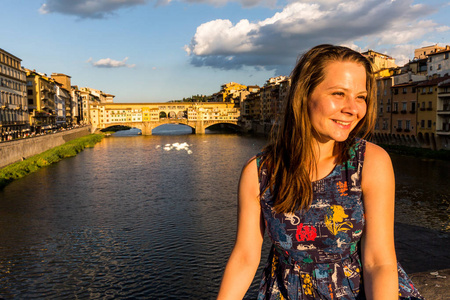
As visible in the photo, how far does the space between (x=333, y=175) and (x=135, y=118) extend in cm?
9065

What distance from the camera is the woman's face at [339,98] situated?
1.61 metres

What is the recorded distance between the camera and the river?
36.1ft

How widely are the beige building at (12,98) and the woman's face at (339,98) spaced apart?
131 ft

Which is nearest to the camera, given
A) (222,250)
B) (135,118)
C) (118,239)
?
(222,250)

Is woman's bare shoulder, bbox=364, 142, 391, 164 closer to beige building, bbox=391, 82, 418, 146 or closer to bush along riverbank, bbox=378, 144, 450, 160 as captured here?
bush along riverbank, bbox=378, 144, 450, 160

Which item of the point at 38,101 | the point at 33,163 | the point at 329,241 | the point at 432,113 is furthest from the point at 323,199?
the point at 38,101

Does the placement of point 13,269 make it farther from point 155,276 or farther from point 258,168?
point 258,168

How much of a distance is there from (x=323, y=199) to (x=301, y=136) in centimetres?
28

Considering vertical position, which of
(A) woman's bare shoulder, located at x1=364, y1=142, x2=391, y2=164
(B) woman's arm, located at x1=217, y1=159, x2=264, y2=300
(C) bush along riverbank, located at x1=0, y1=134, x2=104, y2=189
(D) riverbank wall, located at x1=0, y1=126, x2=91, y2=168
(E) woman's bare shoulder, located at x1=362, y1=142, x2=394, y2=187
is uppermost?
(A) woman's bare shoulder, located at x1=364, y1=142, x2=391, y2=164

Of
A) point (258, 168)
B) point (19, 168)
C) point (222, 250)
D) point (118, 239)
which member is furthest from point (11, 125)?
point (258, 168)

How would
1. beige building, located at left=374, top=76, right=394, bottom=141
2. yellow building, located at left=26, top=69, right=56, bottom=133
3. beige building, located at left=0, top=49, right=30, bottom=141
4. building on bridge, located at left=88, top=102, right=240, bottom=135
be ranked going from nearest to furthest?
beige building, located at left=0, top=49, right=30, bottom=141, beige building, located at left=374, top=76, right=394, bottom=141, yellow building, located at left=26, top=69, right=56, bottom=133, building on bridge, located at left=88, top=102, right=240, bottom=135

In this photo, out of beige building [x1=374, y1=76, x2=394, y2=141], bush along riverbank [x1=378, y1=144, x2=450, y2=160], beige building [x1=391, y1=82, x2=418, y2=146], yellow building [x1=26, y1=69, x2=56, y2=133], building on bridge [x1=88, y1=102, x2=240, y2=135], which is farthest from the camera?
building on bridge [x1=88, y1=102, x2=240, y2=135]

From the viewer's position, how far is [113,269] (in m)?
11.9

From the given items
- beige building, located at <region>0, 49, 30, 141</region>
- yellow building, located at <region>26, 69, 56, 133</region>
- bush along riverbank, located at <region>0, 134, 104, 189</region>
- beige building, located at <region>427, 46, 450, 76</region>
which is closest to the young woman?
bush along riverbank, located at <region>0, 134, 104, 189</region>
